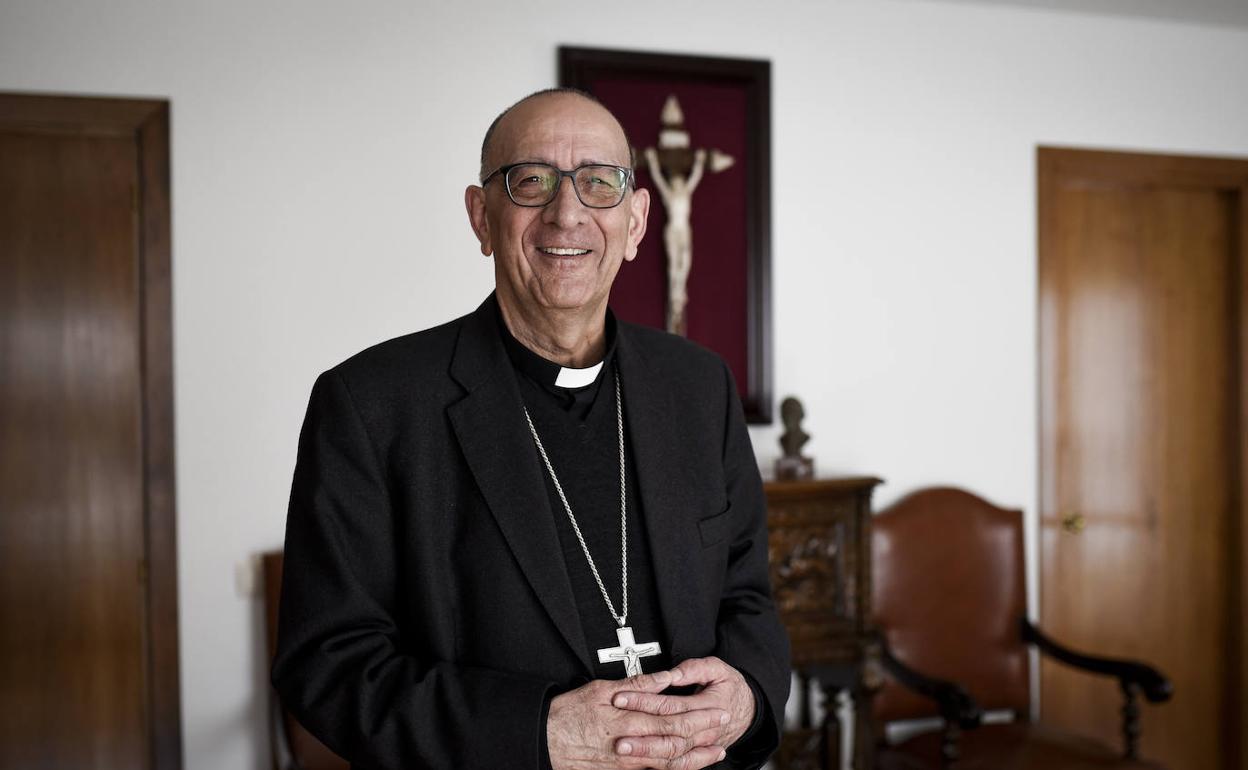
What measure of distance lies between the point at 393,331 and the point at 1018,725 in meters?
2.48

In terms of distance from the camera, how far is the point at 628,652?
1.40m

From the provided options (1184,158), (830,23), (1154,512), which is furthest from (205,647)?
(1184,158)

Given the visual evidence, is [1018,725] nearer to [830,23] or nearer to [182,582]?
[830,23]

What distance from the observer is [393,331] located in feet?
10.1

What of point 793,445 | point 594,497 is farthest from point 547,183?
point 793,445

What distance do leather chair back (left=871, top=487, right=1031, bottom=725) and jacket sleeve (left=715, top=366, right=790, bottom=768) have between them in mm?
1797

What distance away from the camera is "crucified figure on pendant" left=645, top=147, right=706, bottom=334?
3.17 m

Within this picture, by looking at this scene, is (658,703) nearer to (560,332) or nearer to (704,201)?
(560,332)

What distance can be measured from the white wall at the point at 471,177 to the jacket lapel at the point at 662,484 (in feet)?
5.40

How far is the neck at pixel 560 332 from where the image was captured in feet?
4.89

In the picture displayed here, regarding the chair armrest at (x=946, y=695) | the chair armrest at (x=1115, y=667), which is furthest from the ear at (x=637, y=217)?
the chair armrest at (x=1115, y=667)

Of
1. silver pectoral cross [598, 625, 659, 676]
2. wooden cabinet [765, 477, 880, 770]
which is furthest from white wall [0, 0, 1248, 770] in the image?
silver pectoral cross [598, 625, 659, 676]

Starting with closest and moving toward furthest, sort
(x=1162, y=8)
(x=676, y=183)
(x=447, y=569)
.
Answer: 1. (x=447, y=569)
2. (x=676, y=183)
3. (x=1162, y=8)

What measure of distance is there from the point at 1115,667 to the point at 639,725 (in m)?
2.44
